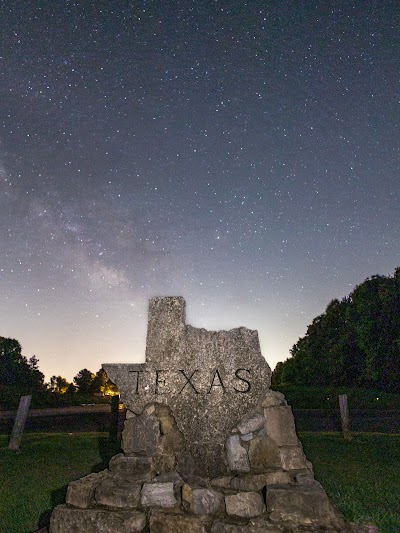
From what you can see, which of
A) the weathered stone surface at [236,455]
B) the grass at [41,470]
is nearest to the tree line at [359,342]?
the grass at [41,470]

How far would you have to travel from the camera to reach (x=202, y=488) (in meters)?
3.71

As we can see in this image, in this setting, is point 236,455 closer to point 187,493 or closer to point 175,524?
point 187,493

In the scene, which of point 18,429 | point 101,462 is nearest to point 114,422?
point 18,429

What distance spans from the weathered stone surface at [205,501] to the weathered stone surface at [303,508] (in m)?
0.48

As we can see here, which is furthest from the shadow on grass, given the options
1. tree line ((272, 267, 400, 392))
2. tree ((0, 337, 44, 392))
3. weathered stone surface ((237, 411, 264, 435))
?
tree ((0, 337, 44, 392))

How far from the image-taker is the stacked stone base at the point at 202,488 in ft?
11.3

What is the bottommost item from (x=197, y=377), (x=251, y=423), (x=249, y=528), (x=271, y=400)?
(x=249, y=528)

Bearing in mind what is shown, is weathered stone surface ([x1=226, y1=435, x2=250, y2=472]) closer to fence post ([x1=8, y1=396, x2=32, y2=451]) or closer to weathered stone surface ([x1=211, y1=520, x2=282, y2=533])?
weathered stone surface ([x1=211, y1=520, x2=282, y2=533])

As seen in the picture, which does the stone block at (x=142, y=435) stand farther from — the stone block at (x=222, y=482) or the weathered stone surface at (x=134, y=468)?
the stone block at (x=222, y=482)

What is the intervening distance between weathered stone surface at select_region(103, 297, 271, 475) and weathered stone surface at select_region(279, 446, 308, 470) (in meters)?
0.56

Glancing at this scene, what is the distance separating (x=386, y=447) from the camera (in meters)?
10.3

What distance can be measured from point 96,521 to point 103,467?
218 inches

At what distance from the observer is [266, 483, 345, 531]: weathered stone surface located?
11.1ft

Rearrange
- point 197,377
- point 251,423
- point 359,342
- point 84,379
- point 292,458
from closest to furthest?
point 292,458
point 251,423
point 197,377
point 359,342
point 84,379
